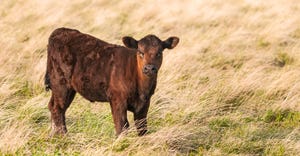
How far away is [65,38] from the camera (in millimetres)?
5891

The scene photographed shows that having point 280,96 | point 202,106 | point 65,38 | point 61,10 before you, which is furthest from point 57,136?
point 61,10

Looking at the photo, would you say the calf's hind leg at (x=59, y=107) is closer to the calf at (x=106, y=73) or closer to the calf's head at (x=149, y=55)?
the calf at (x=106, y=73)

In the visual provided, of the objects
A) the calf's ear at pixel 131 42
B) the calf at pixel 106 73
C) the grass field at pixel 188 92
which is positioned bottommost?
the grass field at pixel 188 92

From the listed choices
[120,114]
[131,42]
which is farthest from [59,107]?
[131,42]

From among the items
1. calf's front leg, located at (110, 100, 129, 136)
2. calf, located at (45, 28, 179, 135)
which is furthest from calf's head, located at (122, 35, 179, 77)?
calf's front leg, located at (110, 100, 129, 136)

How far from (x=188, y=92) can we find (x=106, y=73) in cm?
195

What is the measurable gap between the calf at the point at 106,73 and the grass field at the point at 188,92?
0.26 metres

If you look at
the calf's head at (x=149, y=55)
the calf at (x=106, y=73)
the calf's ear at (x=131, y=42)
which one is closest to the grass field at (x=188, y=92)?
the calf at (x=106, y=73)

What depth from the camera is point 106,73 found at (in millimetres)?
5426

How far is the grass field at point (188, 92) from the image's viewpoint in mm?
5301

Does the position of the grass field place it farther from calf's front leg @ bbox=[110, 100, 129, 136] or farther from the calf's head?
the calf's head

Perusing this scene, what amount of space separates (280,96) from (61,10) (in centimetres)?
896

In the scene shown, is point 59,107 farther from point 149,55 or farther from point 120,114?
point 149,55

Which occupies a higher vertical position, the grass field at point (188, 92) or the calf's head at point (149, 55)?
the calf's head at point (149, 55)
